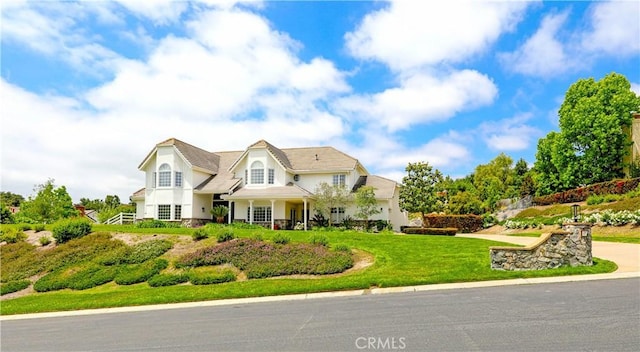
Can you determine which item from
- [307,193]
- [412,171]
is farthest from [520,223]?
[307,193]

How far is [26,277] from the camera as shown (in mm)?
21688

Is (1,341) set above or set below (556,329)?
below

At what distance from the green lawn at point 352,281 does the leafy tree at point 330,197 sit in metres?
13.8

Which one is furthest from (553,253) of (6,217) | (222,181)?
(6,217)

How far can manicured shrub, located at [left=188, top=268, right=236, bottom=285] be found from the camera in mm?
17203

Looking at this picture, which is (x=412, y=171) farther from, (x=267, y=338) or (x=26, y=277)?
(x=267, y=338)

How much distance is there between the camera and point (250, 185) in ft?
123

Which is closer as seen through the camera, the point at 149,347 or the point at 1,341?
the point at 149,347

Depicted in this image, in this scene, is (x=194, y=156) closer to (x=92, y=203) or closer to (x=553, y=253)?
(x=553, y=253)

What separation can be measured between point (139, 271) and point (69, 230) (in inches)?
372

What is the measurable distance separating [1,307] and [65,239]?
9.81 m

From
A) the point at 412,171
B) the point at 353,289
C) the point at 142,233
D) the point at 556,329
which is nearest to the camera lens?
the point at 556,329

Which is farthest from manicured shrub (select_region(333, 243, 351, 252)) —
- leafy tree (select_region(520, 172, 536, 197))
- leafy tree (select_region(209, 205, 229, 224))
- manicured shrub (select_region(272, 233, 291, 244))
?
leafy tree (select_region(520, 172, 536, 197))

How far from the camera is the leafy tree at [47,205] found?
4028 centimetres
